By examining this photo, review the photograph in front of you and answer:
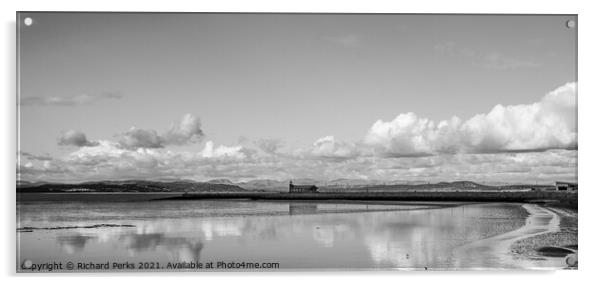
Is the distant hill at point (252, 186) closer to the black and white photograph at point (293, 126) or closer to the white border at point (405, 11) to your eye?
the black and white photograph at point (293, 126)

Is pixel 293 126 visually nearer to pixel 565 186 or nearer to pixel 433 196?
pixel 433 196

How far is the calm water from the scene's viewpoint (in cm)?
608

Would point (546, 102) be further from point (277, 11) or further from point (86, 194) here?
point (86, 194)

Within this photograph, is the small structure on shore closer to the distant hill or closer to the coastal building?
the distant hill

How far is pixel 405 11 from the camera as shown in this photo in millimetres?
6168

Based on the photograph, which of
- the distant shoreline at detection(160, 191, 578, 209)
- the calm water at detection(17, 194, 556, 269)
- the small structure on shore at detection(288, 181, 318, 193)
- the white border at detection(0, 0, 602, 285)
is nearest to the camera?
the white border at detection(0, 0, 602, 285)

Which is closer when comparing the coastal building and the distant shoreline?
the coastal building

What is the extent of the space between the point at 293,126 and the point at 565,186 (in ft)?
8.70

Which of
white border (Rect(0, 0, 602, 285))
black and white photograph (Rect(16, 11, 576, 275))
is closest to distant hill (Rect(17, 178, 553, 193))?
black and white photograph (Rect(16, 11, 576, 275))

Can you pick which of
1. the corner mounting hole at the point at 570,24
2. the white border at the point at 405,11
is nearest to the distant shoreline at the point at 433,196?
the white border at the point at 405,11

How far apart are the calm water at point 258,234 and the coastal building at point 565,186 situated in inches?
30.0

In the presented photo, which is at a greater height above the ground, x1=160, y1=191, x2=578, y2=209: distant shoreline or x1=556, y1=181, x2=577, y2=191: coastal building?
x1=556, y1=181, x2=577, y2=191: coastal building

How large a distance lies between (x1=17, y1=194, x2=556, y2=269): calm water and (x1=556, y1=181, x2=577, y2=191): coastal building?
761 millimetres
